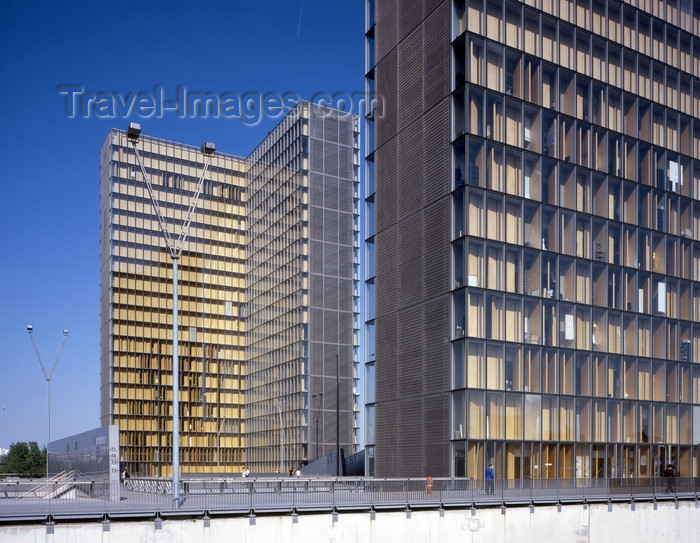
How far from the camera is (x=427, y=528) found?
30500mm

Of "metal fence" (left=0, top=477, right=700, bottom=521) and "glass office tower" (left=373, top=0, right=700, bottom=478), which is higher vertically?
"glass office tower" (left=373, top=0, right=700, bottom=478)

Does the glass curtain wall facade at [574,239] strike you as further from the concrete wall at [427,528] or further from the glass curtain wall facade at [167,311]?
the glass curtain wall facade at [167,311]

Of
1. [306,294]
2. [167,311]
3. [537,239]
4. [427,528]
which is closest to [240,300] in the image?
[167,311]

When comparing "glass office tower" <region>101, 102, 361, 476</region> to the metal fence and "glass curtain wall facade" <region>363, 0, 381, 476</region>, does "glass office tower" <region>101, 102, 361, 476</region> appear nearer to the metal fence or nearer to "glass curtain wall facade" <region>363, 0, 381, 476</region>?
"glass curtain wall facade" <region>363, 0, 381, 476</region>

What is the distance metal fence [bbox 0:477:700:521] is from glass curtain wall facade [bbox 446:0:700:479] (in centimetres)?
825

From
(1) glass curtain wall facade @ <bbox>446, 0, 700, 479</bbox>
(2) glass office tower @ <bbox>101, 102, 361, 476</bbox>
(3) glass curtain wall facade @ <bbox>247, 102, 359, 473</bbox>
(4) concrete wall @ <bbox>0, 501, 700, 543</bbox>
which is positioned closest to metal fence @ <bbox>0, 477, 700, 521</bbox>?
(4) concrete wall @ <bbox>0, 501, 700, 543</bbox>

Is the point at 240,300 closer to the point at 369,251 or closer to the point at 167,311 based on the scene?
the point at 167,311

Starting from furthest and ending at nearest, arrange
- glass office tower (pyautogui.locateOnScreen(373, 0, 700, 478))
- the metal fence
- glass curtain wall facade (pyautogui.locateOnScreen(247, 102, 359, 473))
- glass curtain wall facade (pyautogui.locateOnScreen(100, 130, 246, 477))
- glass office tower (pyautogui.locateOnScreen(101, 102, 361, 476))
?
glass curtain wall facade (pyautogui.locateOnScreen(100, 130, 246, 477)) → glass office tower (pyautogui.locateOnScreen(101, 102, 361, 476)) → glass curtain wall facade (pyautogui.locateOnScreen(247, 102, 359, 473)) → glass office tower (pyautogui.locateOnScreen(373, 0, 700, 478)) → the metal fence

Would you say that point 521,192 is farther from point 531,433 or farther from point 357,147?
point 357,147

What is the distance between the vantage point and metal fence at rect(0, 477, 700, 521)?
2644 cm

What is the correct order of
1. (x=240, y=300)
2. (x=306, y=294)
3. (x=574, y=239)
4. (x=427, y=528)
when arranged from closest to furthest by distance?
1. (x=427, y=528)
2. (x=574, y=239)
3. (x=306, y=294)
4. (x=240, y=300)

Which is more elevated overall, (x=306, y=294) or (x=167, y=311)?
(x=306, y=294)

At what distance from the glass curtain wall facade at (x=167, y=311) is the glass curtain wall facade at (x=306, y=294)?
5261 millimetres

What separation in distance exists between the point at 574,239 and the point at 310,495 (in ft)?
85.9
